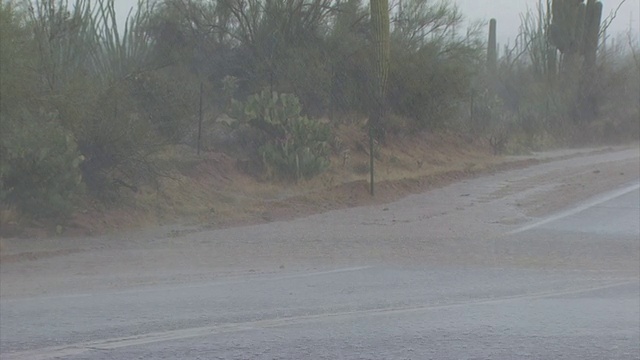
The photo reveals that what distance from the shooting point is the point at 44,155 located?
47.6ft

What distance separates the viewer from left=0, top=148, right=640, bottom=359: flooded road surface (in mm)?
7977

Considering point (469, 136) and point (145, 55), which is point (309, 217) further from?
point (469, 136)

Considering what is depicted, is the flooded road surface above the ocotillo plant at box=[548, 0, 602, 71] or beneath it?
beneath

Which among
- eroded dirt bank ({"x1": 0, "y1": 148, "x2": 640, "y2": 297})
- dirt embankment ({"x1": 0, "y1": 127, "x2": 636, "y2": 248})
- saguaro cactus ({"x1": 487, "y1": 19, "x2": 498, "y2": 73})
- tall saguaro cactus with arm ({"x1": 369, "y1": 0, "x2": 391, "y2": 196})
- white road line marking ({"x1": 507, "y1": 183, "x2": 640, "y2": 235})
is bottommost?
white road line marking ({"x1": 507, "y1": 183, "x2": 640, "y2": 235})

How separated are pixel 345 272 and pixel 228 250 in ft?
8.61

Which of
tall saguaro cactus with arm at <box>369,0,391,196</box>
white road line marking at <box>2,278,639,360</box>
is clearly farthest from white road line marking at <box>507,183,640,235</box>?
tall saguaro cactus with arm at <box>369,0,391,196</box>

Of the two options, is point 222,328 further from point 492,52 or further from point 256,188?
point 492,52

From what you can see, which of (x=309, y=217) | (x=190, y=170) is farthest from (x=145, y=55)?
(x=309, y=217)

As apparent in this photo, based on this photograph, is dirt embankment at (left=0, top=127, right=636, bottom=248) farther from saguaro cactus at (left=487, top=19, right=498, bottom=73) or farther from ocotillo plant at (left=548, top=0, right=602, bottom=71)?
saguaro cactus at (left=487, top=19, right=498, bottom=73)

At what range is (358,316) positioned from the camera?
30.5 ft

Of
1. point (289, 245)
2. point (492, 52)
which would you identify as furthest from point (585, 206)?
point (492, 52)

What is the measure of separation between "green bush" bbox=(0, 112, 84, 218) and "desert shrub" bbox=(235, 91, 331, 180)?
684cm

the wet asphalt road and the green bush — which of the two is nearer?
the wet asphalt road

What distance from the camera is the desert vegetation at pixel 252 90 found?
15180 millimetres
